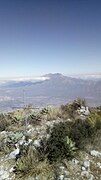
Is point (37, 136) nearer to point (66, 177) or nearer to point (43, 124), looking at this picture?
point (43, 124)

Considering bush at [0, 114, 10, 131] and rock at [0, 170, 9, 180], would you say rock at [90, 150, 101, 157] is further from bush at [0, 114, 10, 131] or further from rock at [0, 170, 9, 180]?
bush at [0, 114, 10, 131]

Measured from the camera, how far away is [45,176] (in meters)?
7.91

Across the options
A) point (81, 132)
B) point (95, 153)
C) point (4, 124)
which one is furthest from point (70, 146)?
point (4, 124)

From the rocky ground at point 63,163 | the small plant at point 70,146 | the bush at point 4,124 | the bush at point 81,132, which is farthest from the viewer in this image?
the bush at point 4,124

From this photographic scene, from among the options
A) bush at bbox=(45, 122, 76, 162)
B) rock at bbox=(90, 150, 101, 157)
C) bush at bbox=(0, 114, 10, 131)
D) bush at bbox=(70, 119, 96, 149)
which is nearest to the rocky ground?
rock at bbox=(90, 150, 101, 157)

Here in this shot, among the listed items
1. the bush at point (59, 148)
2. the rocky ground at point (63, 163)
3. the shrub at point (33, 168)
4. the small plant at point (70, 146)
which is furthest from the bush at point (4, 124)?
the small plant at point (70, 146)

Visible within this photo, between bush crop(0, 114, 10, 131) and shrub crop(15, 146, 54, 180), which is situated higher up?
bush crop(0, 114, 10, 131)

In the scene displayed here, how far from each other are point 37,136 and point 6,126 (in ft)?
9.54

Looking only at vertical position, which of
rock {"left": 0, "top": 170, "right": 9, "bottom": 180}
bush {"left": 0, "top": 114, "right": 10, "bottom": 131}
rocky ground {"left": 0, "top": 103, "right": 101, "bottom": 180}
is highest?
bush {"left": 0, "top": 114, "right": 10, "bottom": 131}

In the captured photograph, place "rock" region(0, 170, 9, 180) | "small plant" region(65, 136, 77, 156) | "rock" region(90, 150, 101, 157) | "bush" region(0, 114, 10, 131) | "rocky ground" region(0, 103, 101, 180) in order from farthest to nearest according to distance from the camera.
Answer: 1. "bush" region(0, 114, 10, 131)
2. "rock" region(90, 150, 101, 157)
3. "small plant" region(65, 136, 77, 156)
4. "rock" region(0, 170, 9, 180)
5. "rocky ground" region(0, 103, 101, 180)

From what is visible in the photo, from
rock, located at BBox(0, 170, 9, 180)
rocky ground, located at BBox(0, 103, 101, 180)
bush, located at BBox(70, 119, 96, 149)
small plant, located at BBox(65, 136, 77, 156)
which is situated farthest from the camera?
bush, located at BBox(70, 119, 96, 149)

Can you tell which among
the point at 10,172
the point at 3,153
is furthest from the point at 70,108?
the point at 10,172

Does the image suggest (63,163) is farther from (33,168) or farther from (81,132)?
(81,132)

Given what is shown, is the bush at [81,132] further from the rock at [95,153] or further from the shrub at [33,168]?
the shrub at [33,168]
